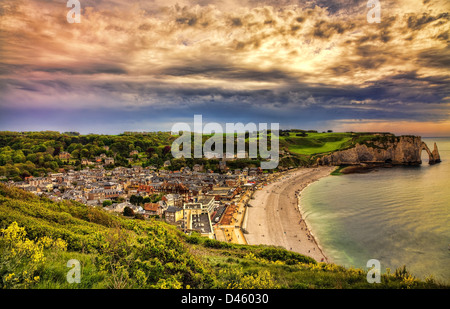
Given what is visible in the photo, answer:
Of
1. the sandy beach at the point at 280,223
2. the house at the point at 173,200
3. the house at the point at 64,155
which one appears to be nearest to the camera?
the sandy beach at the point at 280,223

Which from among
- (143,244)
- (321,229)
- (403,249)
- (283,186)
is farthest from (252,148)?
(143,244)

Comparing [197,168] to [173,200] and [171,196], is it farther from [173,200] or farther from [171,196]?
[173,200]

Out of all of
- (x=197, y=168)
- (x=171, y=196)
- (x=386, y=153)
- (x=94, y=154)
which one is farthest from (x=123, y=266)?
(x=386, y=153)

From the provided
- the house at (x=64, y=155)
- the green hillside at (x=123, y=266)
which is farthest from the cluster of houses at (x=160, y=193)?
the house at (x=64, y=155)

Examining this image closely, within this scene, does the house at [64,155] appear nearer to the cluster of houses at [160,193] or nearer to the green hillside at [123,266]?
the cluster of houses at [160,193]

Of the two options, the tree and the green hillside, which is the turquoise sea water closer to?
the green hillside
